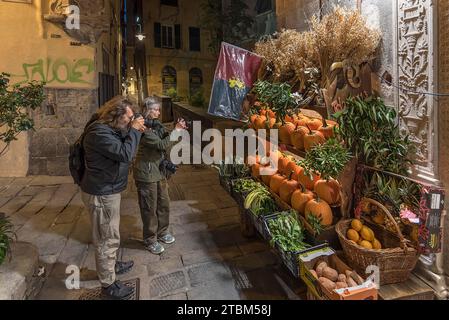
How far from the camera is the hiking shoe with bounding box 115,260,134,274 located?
3.78 meters

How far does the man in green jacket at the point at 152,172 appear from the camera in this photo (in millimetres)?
4020

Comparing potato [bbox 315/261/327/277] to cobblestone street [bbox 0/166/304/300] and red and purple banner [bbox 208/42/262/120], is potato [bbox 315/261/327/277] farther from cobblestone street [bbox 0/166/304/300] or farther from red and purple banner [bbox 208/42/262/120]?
red and purple banner [bbox 208/42/262/120]

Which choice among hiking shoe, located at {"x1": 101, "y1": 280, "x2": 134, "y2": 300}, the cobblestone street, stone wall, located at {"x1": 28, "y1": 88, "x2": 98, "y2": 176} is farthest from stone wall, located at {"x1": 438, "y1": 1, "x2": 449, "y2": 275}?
stone wall, located at {"x1": 28, "y1": 88, "x2": 98, "y2": 176}

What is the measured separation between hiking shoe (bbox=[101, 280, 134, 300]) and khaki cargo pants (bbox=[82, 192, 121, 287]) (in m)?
0.06

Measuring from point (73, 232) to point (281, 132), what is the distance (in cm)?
370

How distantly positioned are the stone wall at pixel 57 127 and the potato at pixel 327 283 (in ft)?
23.6

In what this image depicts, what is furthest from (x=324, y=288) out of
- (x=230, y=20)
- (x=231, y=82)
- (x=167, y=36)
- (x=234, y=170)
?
(x=167, y=36)

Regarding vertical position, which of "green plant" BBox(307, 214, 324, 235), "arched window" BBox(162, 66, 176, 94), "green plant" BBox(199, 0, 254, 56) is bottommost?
"green plant" BBox(307, 214, 324, 235)

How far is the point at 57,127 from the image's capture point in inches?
302

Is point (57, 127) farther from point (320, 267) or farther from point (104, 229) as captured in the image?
point (320, 267)

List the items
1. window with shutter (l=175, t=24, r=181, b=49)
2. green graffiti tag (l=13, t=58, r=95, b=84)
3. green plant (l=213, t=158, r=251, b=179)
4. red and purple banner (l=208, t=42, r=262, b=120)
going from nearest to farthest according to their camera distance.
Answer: red and purple banner (l=208, t=42, r=262, b=120)
green plant (l=213, t=158, r=251, b=179)
green graffiti tag (l=13, t=58, r=95, b=84)
window with shutter (l=175, t=24, r=181, b=49)

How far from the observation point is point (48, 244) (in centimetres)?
446

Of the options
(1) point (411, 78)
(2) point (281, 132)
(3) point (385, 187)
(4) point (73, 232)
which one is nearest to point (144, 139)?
(2) point (281, 132)

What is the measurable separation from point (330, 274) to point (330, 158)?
1.11 metres
